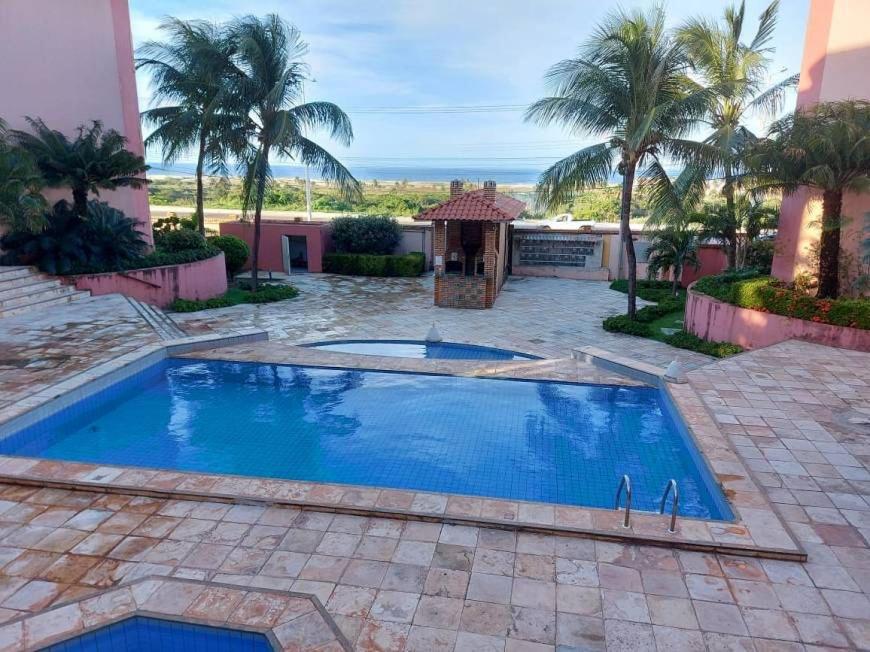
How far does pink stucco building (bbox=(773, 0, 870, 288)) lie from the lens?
1178 centimetres

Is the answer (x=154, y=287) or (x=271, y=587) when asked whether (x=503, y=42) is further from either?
(x=271, y=587)

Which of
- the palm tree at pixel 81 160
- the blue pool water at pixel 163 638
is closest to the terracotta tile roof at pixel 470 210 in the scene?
the palm tree at pixel 81 160

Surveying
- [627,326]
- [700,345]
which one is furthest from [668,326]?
[700,345]

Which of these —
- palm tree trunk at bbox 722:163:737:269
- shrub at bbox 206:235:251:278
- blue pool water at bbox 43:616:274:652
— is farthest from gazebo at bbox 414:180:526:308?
blue pool water at bbox 43:616:274:652

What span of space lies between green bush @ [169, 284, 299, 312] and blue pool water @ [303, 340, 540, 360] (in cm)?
530

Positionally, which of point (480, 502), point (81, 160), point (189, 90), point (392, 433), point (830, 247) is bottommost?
point (392, 433)

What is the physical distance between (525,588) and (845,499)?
3.88 m

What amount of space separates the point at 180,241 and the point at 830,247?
17.6 meters

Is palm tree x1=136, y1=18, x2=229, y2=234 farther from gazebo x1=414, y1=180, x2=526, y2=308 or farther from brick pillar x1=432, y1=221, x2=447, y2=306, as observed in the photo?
brick pillar x1=432, y1=221, x2=447, y2=306

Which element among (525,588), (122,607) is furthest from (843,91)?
(122,607)

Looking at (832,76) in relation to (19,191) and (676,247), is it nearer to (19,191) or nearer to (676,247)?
(676,247)

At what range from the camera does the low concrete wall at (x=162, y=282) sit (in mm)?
15398

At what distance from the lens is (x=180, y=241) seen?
18.1 meters

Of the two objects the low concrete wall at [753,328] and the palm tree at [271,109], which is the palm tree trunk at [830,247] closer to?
the low concrete wall at [753,328]
